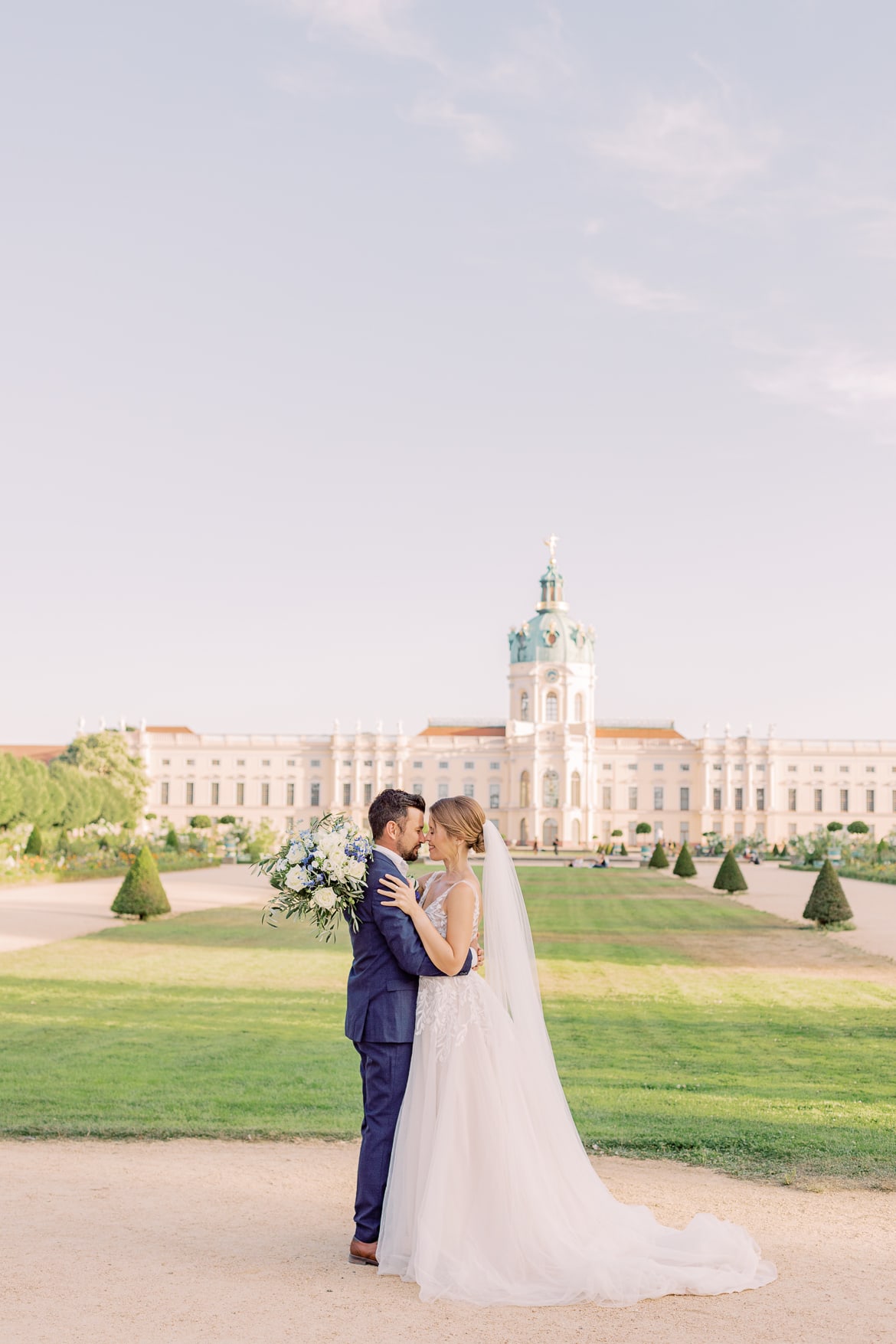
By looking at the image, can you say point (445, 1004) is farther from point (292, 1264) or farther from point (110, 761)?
point (110, 761)

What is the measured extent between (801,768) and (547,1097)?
94215 mm

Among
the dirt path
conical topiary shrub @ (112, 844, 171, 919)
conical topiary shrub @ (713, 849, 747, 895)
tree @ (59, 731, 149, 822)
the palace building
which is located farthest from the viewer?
the palace building

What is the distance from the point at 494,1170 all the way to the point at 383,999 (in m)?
0.72

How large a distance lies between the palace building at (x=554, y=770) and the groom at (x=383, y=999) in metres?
87.8

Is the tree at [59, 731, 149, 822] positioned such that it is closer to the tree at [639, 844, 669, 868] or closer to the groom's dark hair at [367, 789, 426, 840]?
the tree at [639, 844, 669, 868]

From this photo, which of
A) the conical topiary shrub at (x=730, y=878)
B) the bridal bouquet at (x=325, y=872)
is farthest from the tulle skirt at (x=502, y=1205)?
the conical topiary shrub at (x=730, y=878)

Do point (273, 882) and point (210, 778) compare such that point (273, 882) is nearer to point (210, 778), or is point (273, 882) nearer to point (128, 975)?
point (128, 975)

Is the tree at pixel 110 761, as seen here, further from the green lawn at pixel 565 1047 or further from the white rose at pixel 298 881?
the white rose at pixel 298 881

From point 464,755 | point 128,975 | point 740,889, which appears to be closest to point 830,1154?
point 128,975

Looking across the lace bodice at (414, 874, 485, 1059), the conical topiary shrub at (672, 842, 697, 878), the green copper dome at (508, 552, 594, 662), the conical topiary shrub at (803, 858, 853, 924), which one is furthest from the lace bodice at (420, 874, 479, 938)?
the green copper dome at (508, 552, 594, 662)

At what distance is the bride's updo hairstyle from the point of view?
4754 millimetres

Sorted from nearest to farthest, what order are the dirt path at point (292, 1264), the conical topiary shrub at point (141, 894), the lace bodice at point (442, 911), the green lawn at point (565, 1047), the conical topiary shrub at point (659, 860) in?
the dirt path at point (292, 1264)
the lace bodice at point (442, 911)
the green lawn at point (565, 1047)
the conical topiary shrub at point (141, 894)
the conical topiary shrub at point (659, 860)

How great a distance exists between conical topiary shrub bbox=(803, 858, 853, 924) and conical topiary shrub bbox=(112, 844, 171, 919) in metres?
10.1

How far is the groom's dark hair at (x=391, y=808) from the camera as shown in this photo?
480 cm
